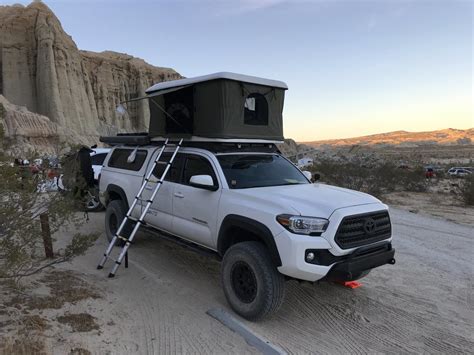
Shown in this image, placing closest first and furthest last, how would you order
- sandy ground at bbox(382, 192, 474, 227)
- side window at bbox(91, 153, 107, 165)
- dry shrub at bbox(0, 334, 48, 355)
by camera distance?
dry shrub at bbox(0, 334, 48, 355) < side window at bbox(91, 153, 107, 165) < sandy ground at bbox(382, 192, 474, 227)

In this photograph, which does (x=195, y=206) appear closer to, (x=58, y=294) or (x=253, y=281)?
(x=253, y=281)

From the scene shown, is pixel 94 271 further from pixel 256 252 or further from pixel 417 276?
pixel 417 276

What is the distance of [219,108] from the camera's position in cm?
565

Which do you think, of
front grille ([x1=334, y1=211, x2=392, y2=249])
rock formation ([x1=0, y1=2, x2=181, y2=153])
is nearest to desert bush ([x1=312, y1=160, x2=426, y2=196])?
front grille ([x1=334, y1=211, x2=392, y2=249])

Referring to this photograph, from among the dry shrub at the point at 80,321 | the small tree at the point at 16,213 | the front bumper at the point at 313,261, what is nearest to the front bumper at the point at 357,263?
the front bumper at the point at 313,261

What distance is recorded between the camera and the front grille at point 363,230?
14.0 feet

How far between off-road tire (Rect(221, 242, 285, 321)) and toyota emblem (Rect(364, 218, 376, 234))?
3.57ft

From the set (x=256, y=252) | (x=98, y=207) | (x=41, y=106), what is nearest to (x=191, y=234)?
(x=256, y=252)

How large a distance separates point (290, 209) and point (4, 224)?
2817 mm

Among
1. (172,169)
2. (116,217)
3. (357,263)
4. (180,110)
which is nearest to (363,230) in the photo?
(357,263)

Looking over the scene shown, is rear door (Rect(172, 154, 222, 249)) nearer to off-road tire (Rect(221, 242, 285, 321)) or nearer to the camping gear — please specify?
the camping gear

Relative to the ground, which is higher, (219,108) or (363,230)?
(219,108)

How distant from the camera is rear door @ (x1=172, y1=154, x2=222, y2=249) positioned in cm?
524

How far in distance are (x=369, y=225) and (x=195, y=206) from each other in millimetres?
2285
